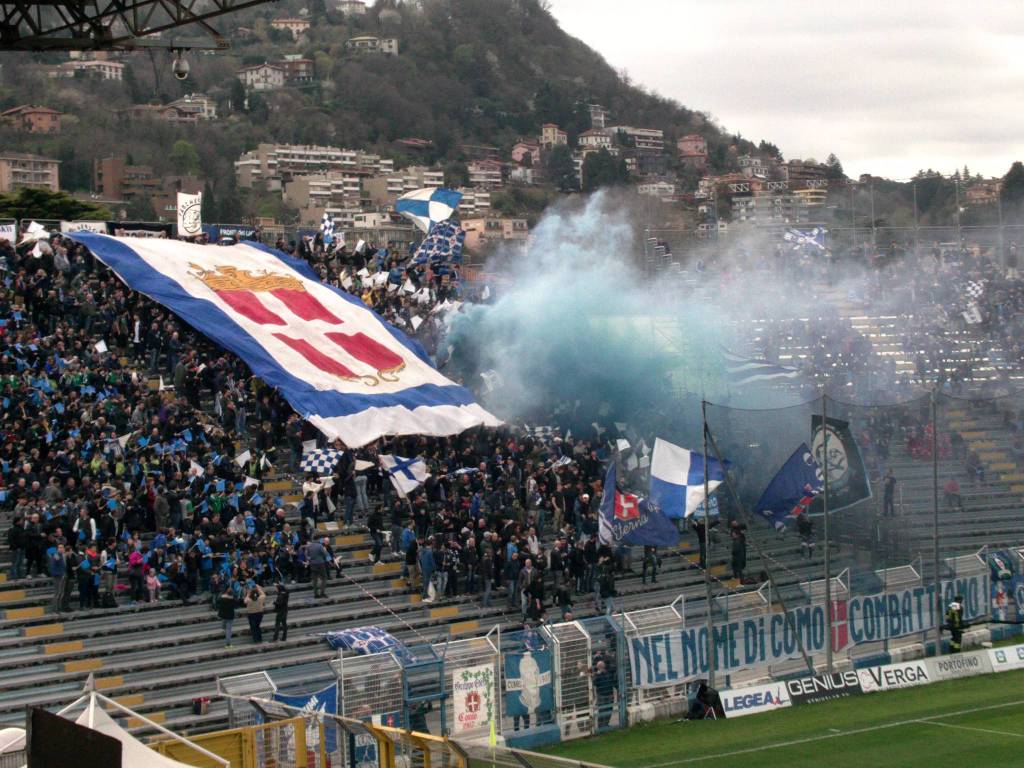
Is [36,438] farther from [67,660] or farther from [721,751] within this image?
[721,751]

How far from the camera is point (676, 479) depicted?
93.0 ft

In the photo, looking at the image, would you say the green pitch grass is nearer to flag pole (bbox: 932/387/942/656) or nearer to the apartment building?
flag pole (bbox: 932/387/942/656)

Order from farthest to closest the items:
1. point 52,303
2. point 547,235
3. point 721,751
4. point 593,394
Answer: point 547,235, point 593,394, point 52,303, point 721,751

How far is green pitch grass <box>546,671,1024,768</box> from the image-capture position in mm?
21719

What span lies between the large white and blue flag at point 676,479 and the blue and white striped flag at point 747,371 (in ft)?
26.0

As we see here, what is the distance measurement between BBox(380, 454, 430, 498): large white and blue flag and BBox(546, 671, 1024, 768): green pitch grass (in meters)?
8.62

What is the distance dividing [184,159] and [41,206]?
78635 mm

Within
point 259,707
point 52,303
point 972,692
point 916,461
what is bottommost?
point 972,692

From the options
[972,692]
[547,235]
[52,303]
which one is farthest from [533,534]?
[547,235]

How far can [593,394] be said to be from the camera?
120 ft

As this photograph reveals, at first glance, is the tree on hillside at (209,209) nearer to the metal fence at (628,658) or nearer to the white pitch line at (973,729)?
the metal fence at (628,658)

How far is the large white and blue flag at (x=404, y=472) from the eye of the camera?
103ft

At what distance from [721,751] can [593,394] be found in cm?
1533

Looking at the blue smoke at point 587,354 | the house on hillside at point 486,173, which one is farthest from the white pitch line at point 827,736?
the house on hillside at point 486,173
